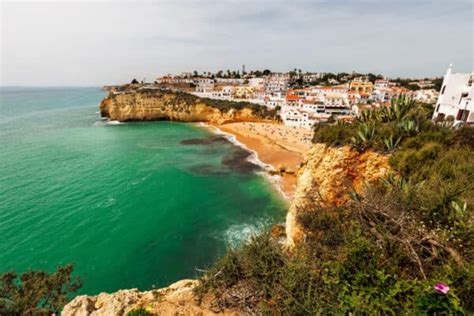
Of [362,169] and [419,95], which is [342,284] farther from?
[419,95]

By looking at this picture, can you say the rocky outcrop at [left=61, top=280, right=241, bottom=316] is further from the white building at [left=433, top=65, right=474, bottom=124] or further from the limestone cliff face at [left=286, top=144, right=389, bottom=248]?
the white building at [left=433, top=65, right=474, bottom=124]

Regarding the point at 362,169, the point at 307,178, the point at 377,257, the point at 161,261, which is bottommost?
the point at 161,261

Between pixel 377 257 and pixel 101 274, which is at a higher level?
pixel 377 257

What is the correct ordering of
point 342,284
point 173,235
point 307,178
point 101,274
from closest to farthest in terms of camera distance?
point 342,284 → point 101,274 → point 307,178 → point 173,235

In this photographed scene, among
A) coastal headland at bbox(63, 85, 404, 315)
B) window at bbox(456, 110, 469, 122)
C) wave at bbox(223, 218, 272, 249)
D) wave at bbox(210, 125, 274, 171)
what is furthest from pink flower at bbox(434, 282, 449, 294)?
wave at bbox(210, 125, 274, 171)

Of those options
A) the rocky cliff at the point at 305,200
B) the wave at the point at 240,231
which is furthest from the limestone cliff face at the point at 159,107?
the rocky cliff at the point at 305,200

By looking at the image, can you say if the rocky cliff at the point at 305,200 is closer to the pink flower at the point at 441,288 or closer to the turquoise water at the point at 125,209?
the turquoise water at the point at 125,209

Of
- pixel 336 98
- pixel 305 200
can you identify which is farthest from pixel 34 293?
pixel 336 98

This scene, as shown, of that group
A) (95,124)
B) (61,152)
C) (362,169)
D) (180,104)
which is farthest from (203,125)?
(362,169)
